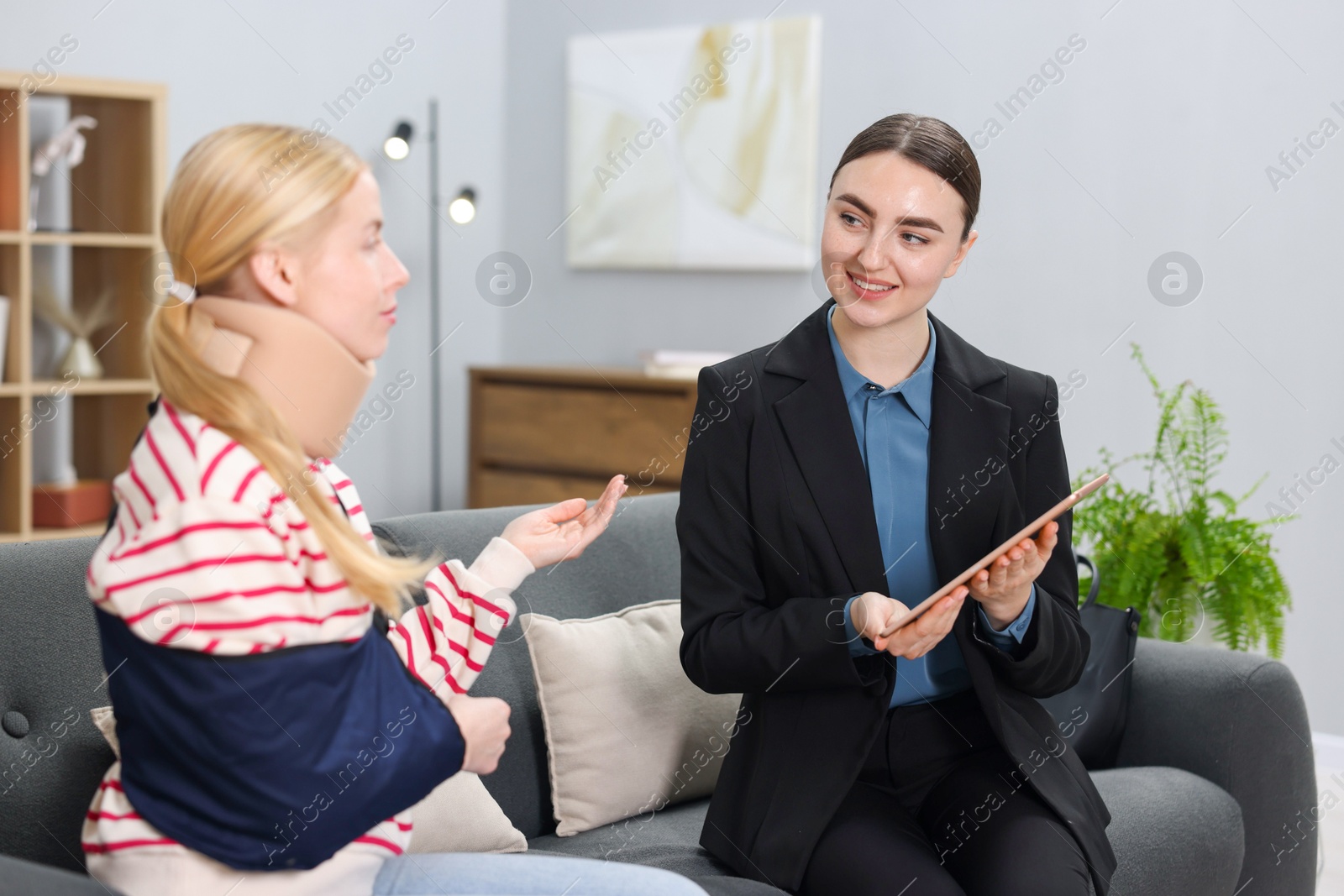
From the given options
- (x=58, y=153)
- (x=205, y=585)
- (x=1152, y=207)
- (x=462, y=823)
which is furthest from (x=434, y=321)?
(x=205, y=585)

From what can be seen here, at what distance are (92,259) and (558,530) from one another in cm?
320

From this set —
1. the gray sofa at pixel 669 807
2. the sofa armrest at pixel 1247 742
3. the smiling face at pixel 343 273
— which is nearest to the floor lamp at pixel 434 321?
the gray sofa at pixel 669 807

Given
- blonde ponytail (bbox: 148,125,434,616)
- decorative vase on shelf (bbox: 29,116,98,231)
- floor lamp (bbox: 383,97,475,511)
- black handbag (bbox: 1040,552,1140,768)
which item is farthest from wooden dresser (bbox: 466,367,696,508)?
blonde ponytail (bbox: 148,125,434,616)

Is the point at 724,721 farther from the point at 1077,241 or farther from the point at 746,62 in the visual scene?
the point at 746,62

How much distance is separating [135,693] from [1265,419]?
3.21 metres

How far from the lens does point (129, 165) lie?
387cm

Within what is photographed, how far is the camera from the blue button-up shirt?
5.36ft

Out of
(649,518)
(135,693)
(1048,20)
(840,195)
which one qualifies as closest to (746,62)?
(1048,20)

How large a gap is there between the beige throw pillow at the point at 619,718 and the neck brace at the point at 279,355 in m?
0.85

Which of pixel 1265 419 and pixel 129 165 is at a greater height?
pixel 129 165

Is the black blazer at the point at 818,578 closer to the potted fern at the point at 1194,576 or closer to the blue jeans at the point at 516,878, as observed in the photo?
the blue jeans at the point at 516,878

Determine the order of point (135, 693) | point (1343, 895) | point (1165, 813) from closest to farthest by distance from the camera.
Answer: point (135, 693) < point (1165, 813) < point (1343, 895)

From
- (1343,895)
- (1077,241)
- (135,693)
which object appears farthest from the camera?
(1077,241)

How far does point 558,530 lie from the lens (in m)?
1.27
